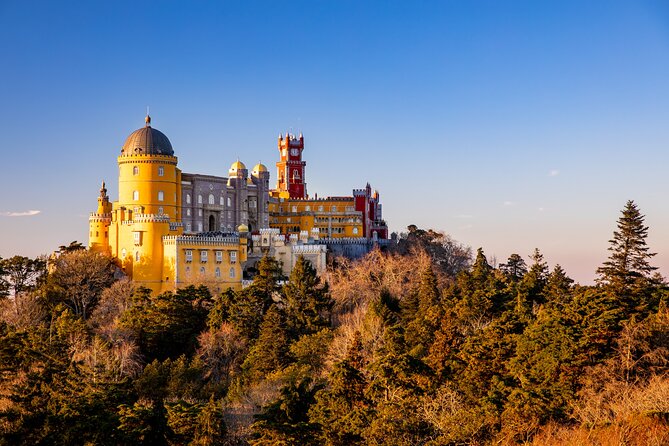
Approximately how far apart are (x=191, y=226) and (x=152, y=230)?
764cm

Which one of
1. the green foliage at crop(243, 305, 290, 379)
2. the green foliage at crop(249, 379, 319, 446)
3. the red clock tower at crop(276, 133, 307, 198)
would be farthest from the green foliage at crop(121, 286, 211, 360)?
the red clock tower at crop(276, 133, 307, 198)

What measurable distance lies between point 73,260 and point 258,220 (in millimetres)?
19265

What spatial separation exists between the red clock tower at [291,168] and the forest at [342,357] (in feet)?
93.4

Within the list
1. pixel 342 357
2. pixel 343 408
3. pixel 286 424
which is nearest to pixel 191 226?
pixel 342 357

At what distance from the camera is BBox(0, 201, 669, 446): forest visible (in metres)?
32.3

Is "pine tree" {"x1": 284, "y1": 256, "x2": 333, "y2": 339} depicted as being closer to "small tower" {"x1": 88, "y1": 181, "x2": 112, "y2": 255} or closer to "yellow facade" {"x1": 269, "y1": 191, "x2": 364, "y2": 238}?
"small tower" {"x1": 88, "y1": 181, "x2": 112, "y2": 255}

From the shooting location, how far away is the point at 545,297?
49.6 meters

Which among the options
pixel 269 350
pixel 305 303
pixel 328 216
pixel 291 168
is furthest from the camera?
pixel 291 168

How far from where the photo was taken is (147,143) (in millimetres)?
65188

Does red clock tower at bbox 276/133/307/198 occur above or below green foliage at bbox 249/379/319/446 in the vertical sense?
above

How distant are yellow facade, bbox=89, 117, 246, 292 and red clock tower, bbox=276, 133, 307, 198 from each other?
23695 mm

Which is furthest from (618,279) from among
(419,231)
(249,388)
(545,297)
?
(419,231)

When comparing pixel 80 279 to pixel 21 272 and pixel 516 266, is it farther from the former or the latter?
pixel 516 266

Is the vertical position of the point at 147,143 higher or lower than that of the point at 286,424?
higher
